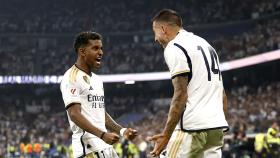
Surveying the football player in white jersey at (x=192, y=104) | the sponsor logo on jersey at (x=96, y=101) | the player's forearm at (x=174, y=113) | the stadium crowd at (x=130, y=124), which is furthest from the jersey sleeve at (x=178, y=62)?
the stadium crowd at (x=130, y=124)

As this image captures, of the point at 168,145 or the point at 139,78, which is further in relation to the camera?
the point at 139,78

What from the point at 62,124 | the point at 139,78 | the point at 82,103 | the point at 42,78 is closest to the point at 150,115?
the point at 139,78

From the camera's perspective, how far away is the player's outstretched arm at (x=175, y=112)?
4.65 metres

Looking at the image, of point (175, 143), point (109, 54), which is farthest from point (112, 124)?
point (109, 54)

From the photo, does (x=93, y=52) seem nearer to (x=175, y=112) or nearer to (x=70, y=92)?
(x=70, y=92)

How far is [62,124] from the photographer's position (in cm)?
3831

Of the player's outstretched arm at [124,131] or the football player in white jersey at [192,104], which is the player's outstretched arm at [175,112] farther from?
the player's outstretched arm at [124,131]

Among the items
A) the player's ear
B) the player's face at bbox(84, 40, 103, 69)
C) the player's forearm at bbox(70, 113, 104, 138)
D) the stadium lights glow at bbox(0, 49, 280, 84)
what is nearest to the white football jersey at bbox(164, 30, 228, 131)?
the player's forearm at bbox(70, 113, 104, 138)

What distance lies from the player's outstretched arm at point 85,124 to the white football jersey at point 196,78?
64cm

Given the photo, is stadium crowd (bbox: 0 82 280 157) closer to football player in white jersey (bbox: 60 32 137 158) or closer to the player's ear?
football player in white jersey (bbox: 60 32 137 158)

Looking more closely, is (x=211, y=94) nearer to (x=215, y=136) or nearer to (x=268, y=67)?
(x=215, y=136)

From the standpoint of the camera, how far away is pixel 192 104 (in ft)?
15.9

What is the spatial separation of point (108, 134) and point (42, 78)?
36.9m

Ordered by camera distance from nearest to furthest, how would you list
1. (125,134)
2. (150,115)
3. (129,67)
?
(125,134), (150,115), (129,67)
